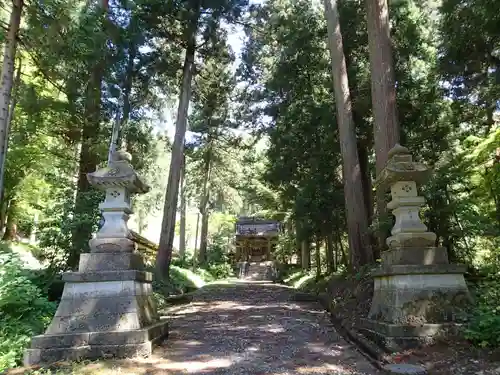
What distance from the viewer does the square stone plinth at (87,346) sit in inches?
189

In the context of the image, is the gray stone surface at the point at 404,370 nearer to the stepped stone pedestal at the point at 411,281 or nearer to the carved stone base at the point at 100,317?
the stepped stone pedestal at the point at 411,281

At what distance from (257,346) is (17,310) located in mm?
3643

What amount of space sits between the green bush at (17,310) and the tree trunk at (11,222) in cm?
950

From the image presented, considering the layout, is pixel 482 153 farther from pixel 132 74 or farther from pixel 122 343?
pixel 132 74

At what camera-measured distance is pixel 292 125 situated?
13.6 metres

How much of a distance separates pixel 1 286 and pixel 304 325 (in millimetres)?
4967

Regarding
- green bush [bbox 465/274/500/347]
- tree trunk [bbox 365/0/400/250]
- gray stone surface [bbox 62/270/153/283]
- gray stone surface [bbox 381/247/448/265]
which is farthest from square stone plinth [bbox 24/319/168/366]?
tree trunk [bbox 365/0/400/250]

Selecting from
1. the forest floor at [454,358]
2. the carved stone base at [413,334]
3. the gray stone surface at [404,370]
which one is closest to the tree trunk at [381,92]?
the carved stone base at [413,334]

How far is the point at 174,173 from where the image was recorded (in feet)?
45.3

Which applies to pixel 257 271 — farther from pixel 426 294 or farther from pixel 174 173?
pixel 426 294

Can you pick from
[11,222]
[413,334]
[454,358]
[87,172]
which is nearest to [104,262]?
[413,334]

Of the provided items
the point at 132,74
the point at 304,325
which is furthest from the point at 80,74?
the point at 304,325

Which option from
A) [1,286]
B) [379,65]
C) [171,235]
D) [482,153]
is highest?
[379,65]

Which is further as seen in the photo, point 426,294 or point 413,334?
point 426,294
